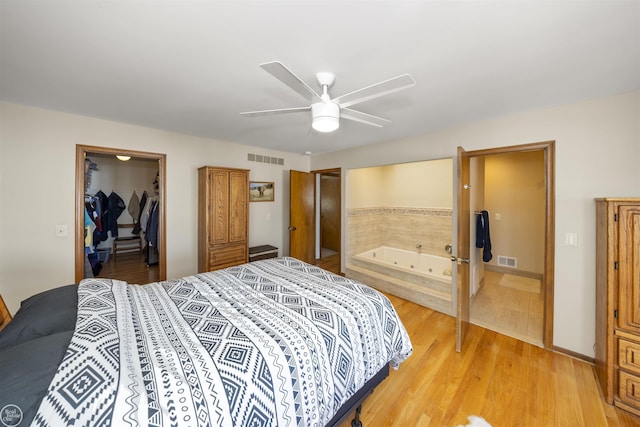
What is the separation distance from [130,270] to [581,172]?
656 cm

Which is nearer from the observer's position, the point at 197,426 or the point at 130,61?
the point at 197,426

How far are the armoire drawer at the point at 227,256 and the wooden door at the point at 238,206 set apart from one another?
0.13m

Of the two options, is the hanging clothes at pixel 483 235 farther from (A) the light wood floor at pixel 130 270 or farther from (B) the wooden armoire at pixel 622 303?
(A) the light wood floor at pixel 130 270

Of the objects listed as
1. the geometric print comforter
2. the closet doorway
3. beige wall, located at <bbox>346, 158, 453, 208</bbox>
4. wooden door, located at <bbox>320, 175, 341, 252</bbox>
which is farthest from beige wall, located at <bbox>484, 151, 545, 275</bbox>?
the closet doorway

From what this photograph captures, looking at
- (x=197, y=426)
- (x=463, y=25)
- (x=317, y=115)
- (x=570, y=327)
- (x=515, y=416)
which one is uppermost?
(x=463, y=25)

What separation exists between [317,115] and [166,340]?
1.56 m

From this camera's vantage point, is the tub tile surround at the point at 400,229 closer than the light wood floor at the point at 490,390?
No

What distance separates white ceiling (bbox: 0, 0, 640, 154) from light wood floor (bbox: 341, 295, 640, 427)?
239cm

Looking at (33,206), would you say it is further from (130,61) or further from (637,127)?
(637,127)

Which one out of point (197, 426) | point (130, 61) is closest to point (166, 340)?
point (197, 426)

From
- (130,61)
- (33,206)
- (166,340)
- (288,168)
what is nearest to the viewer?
(166,340)

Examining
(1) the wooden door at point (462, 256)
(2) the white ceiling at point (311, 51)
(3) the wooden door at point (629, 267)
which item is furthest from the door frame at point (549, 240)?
(1) the wooden door at point (462, 256)

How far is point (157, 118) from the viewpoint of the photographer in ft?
8.79

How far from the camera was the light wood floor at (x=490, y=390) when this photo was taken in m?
1.61
